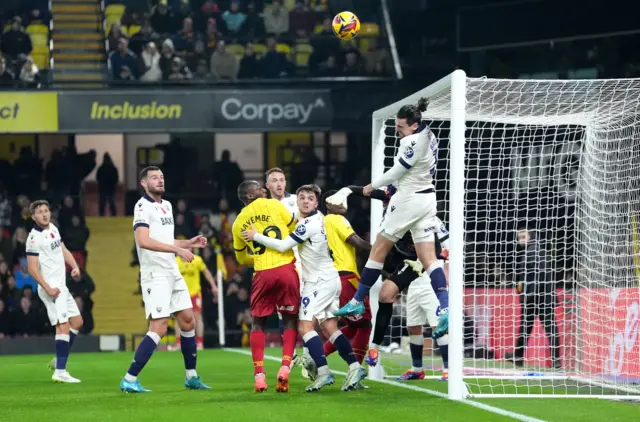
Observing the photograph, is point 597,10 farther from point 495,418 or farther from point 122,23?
point 495,418

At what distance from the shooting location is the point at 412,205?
10.6 meters

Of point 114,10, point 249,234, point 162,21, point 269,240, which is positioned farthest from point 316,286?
point 114,10

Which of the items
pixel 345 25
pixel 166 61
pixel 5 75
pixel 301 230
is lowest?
pixel 301 230

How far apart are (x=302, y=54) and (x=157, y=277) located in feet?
48.1

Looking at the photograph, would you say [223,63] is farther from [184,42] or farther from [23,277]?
[23,277]

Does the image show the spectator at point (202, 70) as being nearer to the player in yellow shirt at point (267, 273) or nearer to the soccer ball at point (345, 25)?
the soccer ball at point (345, 25)

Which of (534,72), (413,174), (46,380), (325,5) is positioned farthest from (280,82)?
(413,174)

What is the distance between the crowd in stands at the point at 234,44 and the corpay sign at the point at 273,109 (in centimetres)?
103

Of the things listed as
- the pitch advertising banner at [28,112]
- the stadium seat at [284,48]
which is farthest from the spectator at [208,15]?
the pitch advertising banner at [28,112]

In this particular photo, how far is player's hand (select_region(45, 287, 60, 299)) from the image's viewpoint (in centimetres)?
1352

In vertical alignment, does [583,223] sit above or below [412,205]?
below

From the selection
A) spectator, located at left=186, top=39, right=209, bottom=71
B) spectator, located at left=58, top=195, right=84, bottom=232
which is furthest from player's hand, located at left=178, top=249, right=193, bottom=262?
spectator, located at left=58, top=195, right=84, bottom=232

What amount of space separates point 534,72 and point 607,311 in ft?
42.6

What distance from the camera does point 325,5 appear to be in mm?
26203
